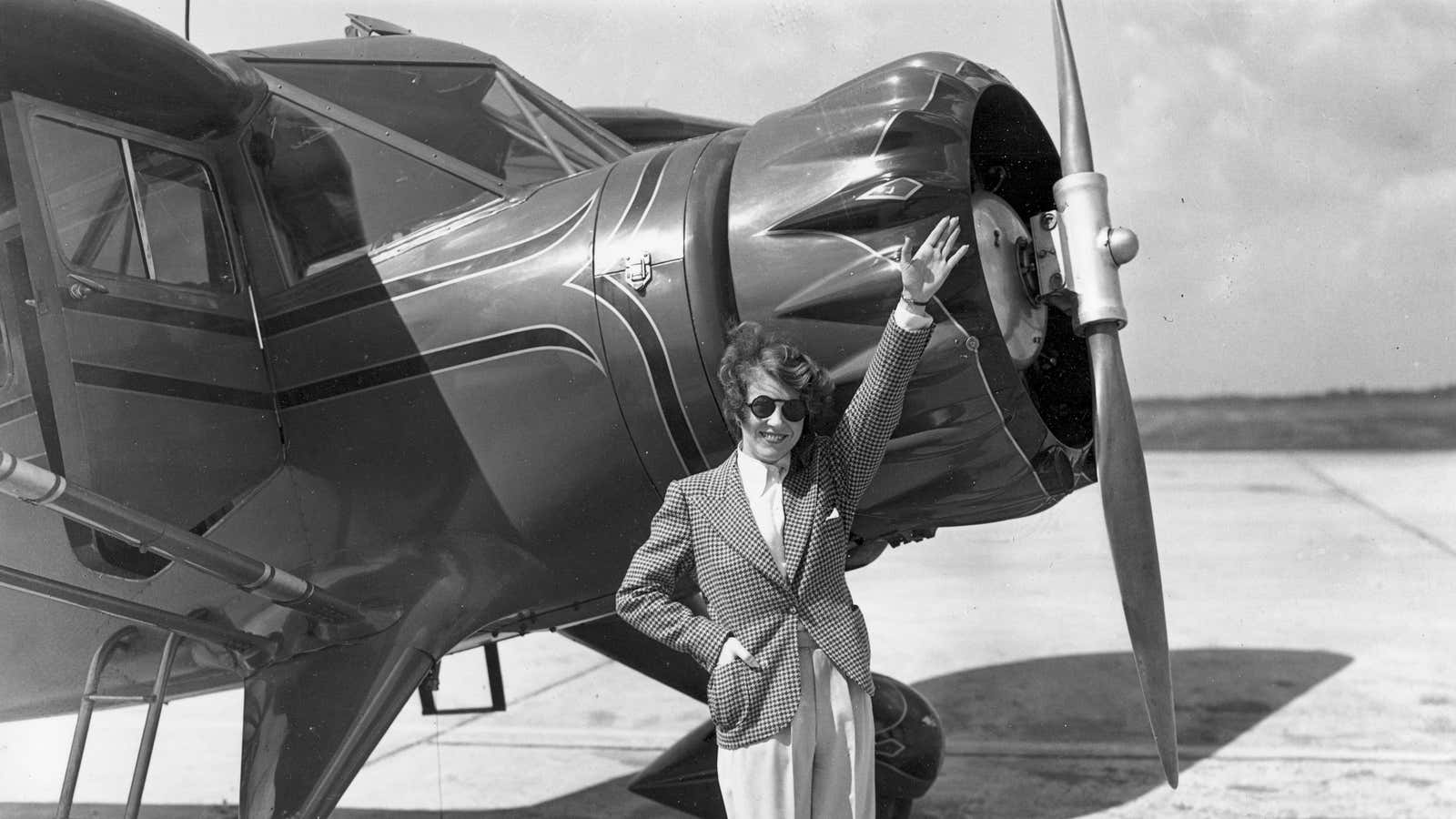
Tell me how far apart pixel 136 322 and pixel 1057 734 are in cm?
405

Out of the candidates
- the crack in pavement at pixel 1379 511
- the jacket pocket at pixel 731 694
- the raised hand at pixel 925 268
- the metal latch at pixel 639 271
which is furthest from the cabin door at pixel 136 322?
the crack in pavement at pixel 1379 511

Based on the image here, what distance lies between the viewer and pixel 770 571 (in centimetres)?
243

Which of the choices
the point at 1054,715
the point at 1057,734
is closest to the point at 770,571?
the point at 1057,734

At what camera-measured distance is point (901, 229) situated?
116 inches

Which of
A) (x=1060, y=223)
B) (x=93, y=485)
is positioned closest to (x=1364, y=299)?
(x=1060, y=223)

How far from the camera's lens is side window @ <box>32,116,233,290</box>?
360 cm

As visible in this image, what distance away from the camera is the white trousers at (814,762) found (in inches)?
91.7

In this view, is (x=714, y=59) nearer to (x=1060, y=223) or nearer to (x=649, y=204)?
(x=649, y=204)

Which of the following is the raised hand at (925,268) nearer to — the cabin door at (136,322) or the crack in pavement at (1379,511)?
the cabin door at (136,322)

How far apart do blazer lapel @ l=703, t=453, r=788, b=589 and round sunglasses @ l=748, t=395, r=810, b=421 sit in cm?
14

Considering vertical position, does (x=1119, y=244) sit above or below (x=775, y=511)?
above

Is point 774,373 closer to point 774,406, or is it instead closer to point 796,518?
point 774,406

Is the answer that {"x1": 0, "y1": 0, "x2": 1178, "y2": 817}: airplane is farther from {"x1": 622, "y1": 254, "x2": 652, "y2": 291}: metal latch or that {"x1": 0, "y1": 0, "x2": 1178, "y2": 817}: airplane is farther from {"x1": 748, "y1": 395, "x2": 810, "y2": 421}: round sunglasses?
{"x1": 748, "y1": 395, "x2": 810, "y2": 421}: round sunglasses

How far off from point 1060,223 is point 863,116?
517 mm
